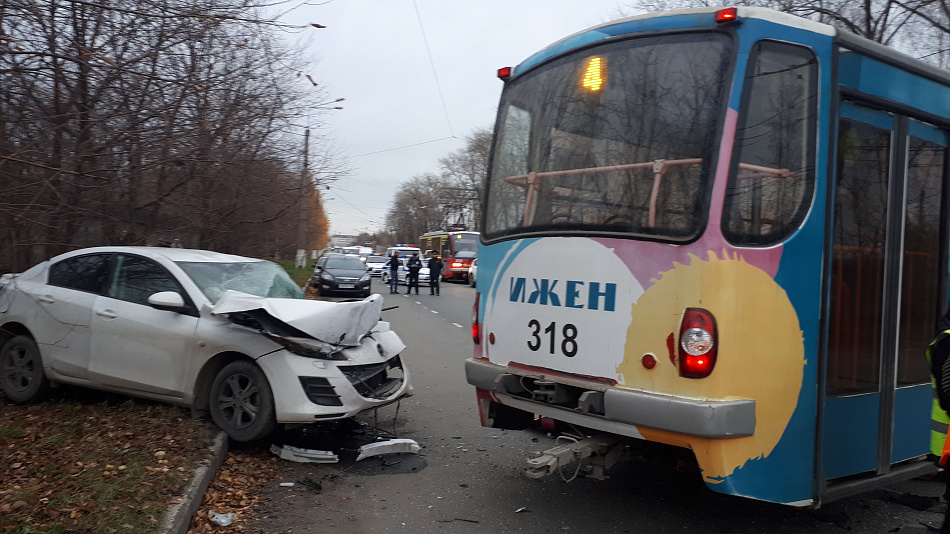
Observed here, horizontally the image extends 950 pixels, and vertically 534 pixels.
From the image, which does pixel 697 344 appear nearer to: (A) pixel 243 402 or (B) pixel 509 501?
(B) pixel 509 501

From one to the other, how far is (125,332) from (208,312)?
887mm

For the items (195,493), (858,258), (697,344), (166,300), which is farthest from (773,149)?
(166,300)

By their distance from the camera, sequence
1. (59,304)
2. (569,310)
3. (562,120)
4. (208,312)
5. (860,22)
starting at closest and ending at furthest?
1. (569,310)
2. (562,120)
3. (208,312)
4. (59,304)
5. (860,22)

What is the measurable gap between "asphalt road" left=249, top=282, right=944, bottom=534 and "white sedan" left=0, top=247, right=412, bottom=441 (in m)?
0.64

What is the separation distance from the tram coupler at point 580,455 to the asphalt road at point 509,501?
18.5 inches

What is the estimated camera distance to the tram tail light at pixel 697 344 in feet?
12.4

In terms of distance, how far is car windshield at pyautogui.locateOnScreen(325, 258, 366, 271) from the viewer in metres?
27.8

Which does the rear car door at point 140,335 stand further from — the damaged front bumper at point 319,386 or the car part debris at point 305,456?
the car part debris at point 305,456

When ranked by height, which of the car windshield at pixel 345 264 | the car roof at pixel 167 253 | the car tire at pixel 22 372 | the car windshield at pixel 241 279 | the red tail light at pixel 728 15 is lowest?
the car tire at pixel 22 372

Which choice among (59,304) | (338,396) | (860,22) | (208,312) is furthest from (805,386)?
(860,22)

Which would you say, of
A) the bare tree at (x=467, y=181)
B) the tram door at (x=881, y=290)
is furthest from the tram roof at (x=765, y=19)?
the bare tree at (x=467, y=181)

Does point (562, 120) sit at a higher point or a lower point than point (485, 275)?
higher

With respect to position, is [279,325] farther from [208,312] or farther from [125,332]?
[125,332]

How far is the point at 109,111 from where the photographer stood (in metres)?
7.53
